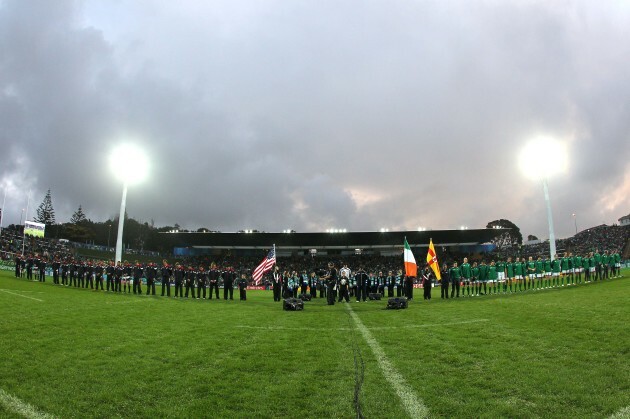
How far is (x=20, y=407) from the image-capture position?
4.38 meters

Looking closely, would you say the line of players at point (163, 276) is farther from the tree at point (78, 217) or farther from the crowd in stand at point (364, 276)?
the tree at point (78, 217)

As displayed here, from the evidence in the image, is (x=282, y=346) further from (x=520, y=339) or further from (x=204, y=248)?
(x=204, y=248)

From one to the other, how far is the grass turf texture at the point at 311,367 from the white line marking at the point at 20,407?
8 centimetres

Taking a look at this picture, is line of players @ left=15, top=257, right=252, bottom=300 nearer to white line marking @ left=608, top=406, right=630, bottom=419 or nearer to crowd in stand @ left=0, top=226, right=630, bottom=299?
crowd in stand @ left=0, top=226, right=630, bottom=299

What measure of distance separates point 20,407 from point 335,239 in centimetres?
5814

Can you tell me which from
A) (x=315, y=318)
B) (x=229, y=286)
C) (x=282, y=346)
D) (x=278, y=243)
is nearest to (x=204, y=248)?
(x=278, y=243)

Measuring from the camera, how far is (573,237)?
72.9 meters

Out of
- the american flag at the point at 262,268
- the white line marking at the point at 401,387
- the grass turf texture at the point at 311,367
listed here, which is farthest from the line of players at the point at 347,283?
the white line marking at the point at 401,387

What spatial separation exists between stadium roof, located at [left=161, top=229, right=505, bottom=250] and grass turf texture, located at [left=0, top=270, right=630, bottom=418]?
1924 inches


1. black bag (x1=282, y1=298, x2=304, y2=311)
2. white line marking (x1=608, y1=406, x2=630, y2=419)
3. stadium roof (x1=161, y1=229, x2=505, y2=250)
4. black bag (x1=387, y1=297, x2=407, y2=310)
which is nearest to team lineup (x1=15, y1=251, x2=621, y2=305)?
Result: black bag (x1=282, y1=298, x2=304, y2=311)

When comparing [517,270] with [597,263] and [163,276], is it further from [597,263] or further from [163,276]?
[163,276]

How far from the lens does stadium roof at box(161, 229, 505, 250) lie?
58.2m

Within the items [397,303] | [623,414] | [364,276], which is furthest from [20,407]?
[364,276]

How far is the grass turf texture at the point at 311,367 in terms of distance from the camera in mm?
4418
